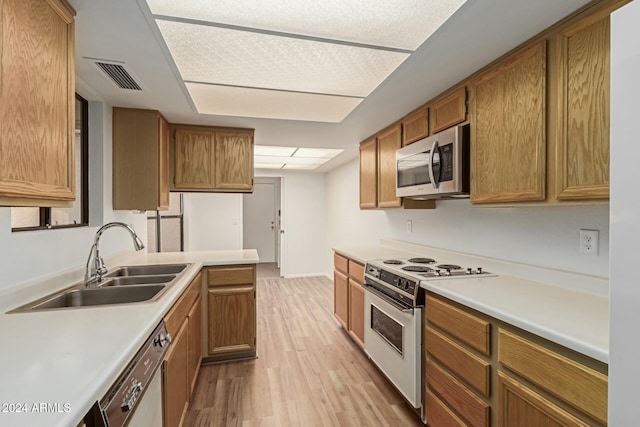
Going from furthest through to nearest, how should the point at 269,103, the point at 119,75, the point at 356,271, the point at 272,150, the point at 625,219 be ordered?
the point at 272,150, the point at 356,271, the point at 269,103, the point at 119,75, the point at 625,219

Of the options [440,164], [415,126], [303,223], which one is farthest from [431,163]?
[303,223]

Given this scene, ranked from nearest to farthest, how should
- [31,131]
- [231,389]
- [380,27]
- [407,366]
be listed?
[31,131], [380,27], [407,366], [231,389]

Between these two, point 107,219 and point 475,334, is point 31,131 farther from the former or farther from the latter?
point 475,334

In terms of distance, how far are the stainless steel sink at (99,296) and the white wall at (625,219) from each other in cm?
172

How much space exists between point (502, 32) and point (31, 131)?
1.96m

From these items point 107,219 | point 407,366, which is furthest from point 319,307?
point 107,219

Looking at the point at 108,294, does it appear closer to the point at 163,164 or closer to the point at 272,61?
the point at 163,164

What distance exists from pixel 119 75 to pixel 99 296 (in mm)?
1298

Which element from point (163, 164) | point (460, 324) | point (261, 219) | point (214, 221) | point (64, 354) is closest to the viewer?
point (64, 354)

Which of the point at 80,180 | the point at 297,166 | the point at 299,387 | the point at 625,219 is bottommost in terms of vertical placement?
the point at 299,387

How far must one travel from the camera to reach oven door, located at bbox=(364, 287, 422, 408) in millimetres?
1947

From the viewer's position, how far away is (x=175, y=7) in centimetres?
132

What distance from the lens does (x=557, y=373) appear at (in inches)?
44.0

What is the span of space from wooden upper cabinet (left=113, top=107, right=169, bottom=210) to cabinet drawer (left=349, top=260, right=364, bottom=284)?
1.81 m
